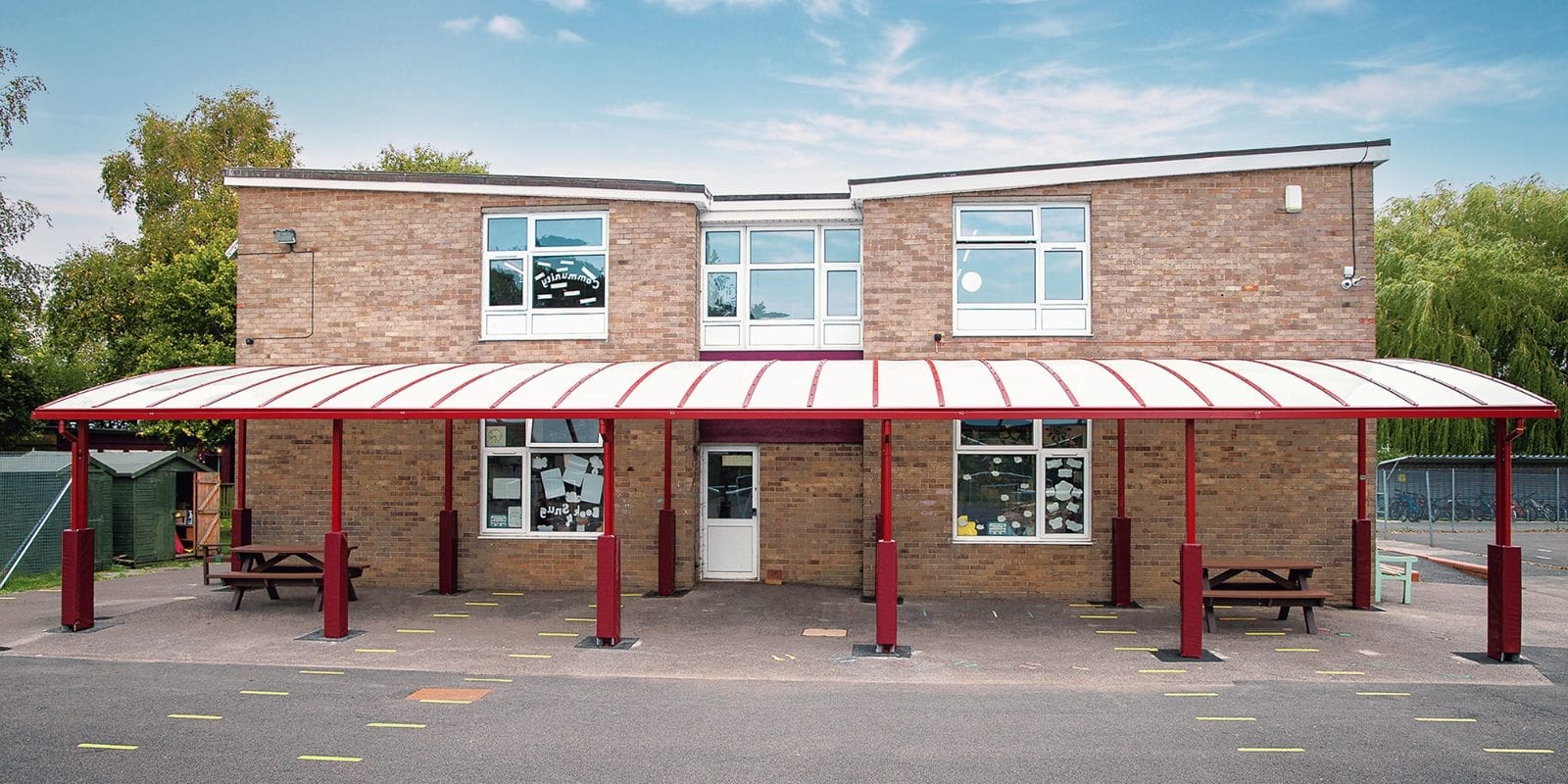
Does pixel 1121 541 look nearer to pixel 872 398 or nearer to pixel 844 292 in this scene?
pixel 872 398

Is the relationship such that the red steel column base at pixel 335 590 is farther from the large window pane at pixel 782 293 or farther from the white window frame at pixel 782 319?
the large window pane at pixel 782 293

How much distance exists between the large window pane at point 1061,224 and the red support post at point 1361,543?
4.11 meters

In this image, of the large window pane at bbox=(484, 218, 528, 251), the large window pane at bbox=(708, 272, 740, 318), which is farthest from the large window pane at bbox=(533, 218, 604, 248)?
the large window pane at bbox=(708, 272, 740, 318)

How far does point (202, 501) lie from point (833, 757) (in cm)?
1570

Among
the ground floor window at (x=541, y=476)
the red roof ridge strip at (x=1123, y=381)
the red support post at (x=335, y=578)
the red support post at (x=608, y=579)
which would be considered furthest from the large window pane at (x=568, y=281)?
the red roof ridge strip at (x=1123, y=381)

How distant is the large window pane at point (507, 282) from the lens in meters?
13.5

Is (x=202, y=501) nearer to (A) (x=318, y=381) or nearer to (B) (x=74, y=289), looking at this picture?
(A) (x=318, y=381)

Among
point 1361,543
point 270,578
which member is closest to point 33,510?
point 270,578

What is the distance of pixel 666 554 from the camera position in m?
12.5

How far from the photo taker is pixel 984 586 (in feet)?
40.4

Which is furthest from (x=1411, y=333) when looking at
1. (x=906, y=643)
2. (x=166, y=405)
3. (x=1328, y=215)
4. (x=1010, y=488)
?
(x=166, y=405)

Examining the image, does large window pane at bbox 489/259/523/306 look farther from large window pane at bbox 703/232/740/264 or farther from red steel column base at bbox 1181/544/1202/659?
red steel column base at bbox 1181/544/1202/659

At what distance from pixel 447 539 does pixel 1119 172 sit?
10015 mm

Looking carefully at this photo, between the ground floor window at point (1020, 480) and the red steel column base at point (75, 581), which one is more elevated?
the ground floor window at point (1020, 480)
